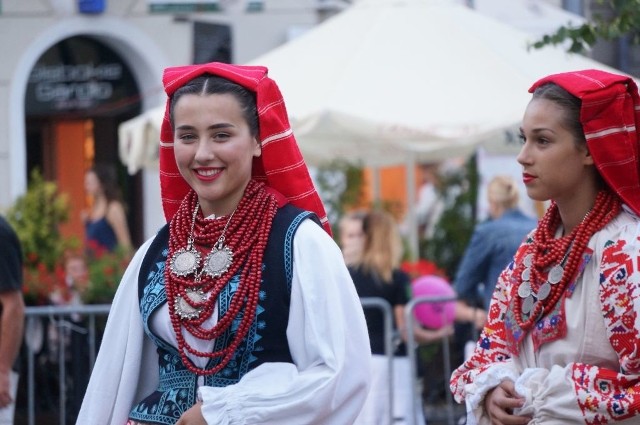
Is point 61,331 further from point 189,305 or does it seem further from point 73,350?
point 189,305

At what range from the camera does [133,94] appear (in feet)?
47.2

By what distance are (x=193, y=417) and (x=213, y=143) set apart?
2.30 ft

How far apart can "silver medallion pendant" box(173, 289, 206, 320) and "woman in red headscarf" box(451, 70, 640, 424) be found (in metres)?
0.77

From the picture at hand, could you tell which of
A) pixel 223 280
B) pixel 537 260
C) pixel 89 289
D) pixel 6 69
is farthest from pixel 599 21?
pixel 6 69

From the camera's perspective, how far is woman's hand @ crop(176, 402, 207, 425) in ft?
11.4

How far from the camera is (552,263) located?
12.2 feet

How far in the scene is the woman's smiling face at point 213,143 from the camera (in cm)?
363

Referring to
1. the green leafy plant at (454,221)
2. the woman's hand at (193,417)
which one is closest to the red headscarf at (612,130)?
the woman's hand at (193,417)

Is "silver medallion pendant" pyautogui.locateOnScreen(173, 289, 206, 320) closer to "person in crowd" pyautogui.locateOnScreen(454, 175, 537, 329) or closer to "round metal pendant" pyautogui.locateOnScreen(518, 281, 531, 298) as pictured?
"round metal pendant" pyautogui.locateOnScreen(518, 281, 531, 298)

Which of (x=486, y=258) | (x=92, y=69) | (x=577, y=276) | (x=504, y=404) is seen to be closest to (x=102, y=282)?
(x=486, y=258)

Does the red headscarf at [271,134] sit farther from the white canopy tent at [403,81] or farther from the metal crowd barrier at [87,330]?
the white canopy tent at [403,81]

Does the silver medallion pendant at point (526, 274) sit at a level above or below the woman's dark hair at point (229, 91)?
below

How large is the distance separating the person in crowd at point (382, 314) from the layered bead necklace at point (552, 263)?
182 inches

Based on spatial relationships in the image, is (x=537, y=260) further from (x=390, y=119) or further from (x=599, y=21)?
(x=390, y=119)
